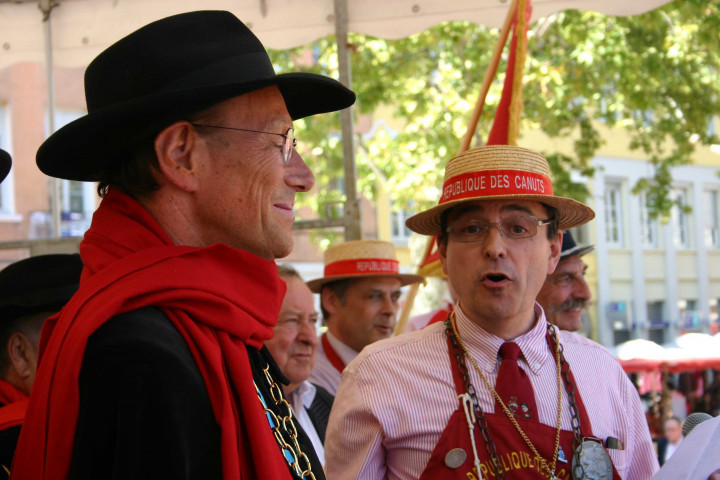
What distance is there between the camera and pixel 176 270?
1607 millimetres

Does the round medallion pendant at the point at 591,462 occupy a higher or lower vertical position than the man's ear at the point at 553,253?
lower

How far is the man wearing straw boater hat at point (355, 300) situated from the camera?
5.20 m

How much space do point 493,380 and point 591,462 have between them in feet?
1.20

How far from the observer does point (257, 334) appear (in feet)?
5.73

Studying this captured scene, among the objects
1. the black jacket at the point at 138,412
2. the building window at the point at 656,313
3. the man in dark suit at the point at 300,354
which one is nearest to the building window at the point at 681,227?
the building window at the point at 656,313

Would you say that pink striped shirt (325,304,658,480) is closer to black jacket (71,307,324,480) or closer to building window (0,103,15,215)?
black jacket (71,307,324,480)

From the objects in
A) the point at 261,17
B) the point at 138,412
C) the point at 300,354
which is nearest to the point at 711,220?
the point at 261,17

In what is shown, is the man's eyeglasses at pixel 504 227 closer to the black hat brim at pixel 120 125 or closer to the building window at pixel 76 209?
the black hat brim at pixel 120 125

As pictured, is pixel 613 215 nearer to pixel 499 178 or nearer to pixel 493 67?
pixel 493 67

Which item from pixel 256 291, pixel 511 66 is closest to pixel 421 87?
pixel 511 66

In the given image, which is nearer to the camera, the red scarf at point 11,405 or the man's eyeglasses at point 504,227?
the red scarf at point 11,405

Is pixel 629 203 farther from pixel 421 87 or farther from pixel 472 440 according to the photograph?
pixel 472 440

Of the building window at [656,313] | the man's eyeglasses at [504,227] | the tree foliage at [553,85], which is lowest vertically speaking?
the building window at [656,313]

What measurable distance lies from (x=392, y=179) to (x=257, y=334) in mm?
13067
